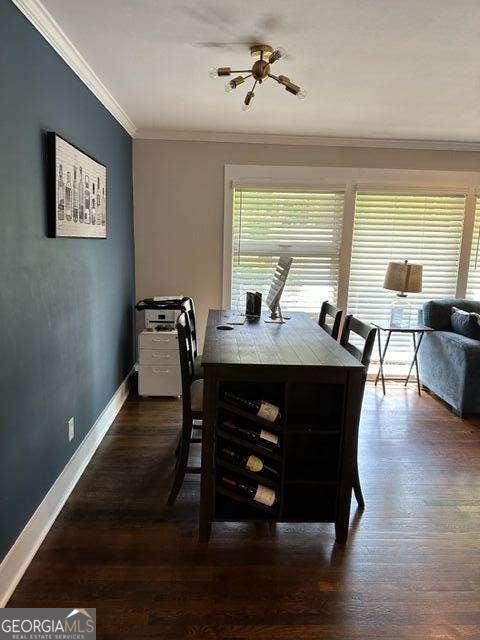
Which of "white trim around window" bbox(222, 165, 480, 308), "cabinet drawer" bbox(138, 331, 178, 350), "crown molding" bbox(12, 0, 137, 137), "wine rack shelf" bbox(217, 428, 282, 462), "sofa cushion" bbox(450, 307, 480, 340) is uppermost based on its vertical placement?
"crown molding" bbox(12, 0, 137, 137)

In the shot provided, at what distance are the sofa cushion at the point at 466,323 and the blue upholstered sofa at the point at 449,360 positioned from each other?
0.20 feet

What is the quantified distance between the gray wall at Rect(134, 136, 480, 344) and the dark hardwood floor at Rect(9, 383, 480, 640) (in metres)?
2.02

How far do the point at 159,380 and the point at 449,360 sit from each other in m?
2.57

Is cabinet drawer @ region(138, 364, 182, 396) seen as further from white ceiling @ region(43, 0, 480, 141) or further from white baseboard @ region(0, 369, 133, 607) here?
white ceiling @ region(43, 0, 480, 141)

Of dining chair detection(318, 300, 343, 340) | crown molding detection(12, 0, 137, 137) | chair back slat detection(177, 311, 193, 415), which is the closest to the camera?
crown molding detection(12, 0, 137, 137)

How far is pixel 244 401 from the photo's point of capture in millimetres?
1992

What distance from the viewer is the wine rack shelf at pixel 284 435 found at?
1.97 m

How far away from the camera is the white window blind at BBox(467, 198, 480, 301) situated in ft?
14.6

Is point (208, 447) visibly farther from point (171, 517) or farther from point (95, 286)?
point (95, 286)

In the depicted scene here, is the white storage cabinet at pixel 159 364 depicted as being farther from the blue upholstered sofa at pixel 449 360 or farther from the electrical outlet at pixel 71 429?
the blue upholstered sofa at pixel 449 360

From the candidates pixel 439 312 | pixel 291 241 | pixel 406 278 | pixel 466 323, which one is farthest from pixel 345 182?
pixel 466 323

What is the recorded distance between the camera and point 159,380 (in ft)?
12.7

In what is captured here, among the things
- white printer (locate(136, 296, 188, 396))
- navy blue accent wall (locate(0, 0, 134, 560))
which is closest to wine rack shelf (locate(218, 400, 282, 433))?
navy blue accent wall (locate(0, 0, 134, 560))

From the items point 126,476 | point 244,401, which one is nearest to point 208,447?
point 244,401
